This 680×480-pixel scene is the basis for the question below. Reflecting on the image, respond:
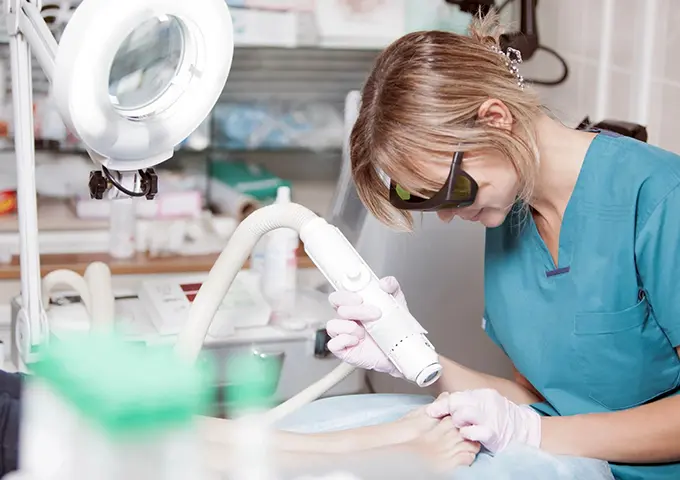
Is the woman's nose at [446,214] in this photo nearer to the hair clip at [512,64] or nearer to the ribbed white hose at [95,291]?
the hair clip at [512,64]

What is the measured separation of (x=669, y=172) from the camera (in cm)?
136

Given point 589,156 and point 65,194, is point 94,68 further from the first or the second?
point 65,194

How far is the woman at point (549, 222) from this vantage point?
→ 1.31 metres

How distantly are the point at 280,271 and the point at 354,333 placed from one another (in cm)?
59

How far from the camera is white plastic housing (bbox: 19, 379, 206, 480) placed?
1002mm

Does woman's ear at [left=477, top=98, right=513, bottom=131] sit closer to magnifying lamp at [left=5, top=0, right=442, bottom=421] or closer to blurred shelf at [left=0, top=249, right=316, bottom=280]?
magnifying lamp at [left=5, top=0, right=442, bottom=421]

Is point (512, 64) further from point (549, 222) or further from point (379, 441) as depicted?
point (379, 441)

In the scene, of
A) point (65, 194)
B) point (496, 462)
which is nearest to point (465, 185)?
point (496, 462)

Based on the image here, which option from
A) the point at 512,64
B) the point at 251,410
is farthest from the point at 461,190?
the point at 251,410

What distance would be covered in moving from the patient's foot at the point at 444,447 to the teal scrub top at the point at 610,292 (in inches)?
8.1

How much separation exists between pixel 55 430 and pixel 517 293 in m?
0.78

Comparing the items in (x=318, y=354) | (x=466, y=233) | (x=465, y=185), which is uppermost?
(x=465, y=185)

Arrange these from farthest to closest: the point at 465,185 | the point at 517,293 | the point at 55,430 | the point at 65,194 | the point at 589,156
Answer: the point at 65,194 → the point at 517,293 → the point at 589,156 → the point at 465,185 → the point at 55,430

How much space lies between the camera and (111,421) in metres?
1.04
